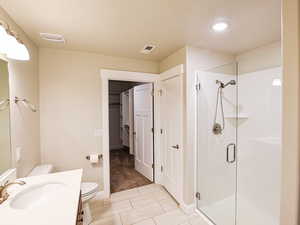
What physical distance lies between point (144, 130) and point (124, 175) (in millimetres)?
1139

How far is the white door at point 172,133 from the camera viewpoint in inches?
86.1

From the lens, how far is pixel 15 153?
4.58 ft

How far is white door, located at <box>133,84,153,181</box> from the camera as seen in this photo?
285 cm

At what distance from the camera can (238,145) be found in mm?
2332

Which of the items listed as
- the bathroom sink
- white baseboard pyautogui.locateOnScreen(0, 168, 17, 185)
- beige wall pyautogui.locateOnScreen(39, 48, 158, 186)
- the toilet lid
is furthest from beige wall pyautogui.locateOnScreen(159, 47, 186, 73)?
white baseboard pyautogui.locateOnScreen(0, 168, 17, 185)

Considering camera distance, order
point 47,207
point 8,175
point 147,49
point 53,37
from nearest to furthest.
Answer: point 47,207, point 8,175, point 53,37, point 147,49

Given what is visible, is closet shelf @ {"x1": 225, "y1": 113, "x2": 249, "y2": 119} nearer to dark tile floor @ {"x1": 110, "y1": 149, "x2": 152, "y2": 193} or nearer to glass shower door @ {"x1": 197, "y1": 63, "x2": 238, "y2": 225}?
glass shower door @ {"x1": 197, "y1": 63, "x2": 238, "y2": 225}

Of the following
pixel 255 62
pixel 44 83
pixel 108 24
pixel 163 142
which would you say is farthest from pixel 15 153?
pixel 255 62

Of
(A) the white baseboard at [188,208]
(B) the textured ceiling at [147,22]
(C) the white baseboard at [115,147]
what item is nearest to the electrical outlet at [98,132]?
(B) the textured ceiling at [147,22]

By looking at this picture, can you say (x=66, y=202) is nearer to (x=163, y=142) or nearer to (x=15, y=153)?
(x=15, y=153)

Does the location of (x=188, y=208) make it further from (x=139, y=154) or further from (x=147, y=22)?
(x=147, y=22)

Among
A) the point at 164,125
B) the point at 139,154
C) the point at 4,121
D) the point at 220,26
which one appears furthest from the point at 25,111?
the point at 220,26

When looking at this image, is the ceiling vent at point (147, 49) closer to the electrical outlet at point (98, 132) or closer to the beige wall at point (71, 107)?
the beige wall at point (71, 107)

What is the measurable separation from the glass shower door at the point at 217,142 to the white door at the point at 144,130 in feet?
3.36
